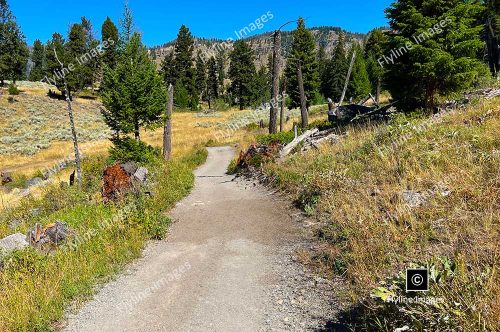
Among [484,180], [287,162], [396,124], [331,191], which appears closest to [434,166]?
[484,180]

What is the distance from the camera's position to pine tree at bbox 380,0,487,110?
13148 millimetres

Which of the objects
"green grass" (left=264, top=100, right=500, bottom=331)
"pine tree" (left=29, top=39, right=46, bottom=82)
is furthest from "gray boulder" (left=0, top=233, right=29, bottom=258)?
"pine tree" (left=29, top=39, right=46, bottom=82)

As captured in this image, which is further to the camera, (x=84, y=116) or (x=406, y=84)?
(x=84, y=116)

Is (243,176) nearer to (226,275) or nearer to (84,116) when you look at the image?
(226,275)

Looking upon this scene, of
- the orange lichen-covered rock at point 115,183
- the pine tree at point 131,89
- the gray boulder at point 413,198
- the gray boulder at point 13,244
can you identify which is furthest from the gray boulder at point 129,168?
the gray boulder at point 413,198

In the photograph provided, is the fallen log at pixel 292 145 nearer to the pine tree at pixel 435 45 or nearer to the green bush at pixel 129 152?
the pine tree at pixel 435 45

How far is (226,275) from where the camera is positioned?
6699mm

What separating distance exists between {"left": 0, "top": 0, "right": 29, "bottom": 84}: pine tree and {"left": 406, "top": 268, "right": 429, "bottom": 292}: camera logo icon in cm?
7430

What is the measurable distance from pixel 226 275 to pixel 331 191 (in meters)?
3.98

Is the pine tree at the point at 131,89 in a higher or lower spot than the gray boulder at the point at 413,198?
higher

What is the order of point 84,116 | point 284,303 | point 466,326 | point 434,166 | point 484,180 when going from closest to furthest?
point 466,326 → point 284,303 → point 484,180 → point 434,166 → point 84,116

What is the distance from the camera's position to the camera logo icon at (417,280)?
3852 mm

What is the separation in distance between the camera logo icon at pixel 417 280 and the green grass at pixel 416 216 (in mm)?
105

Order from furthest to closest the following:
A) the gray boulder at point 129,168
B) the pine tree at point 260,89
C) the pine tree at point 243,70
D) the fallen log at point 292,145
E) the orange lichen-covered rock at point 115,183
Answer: the pine tree at point 260,89, the pine tree at point 243,70, the fallen log at point 292,145, the gray boulder at point 129,168, the orange lichen-covered rock at point 115,183
